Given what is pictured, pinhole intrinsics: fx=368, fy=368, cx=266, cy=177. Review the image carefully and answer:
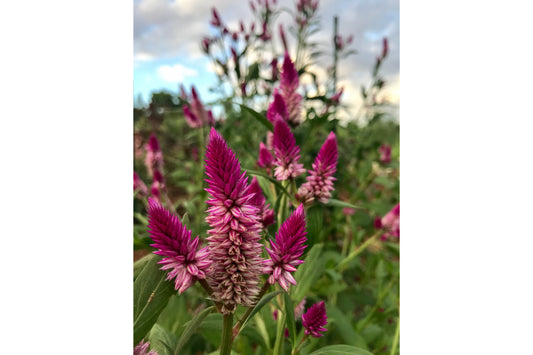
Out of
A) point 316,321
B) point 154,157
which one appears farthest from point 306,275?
point 154,157

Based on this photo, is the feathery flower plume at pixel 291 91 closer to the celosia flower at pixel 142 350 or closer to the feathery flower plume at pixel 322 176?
the feathery flower plume at pixel 322 176

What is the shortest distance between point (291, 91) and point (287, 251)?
50 centimetres

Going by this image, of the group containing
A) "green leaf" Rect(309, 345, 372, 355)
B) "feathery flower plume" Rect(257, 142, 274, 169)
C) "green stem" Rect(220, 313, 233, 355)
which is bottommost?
"green leaf" Rect(309, 345, 372, 355)

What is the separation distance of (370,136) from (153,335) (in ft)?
6.05

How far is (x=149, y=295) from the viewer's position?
1.67ft

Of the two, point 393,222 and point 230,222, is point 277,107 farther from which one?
→ point 393,222

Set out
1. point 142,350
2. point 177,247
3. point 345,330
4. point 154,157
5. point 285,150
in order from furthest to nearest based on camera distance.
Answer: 1. point 154,157
2. point 345,330
3. point 285,150
4. point 142,350
5. point 177,247

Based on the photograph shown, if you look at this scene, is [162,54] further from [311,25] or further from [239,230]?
[239,230]

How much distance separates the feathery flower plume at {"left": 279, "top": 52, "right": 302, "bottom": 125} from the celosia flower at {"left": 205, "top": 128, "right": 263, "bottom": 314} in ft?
1.46

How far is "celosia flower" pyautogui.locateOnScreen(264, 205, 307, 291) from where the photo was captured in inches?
17.1

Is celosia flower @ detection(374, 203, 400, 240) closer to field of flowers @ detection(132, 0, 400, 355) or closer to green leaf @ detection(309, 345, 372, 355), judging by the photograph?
field of flowers @ detection(132, 0, 400, 355)

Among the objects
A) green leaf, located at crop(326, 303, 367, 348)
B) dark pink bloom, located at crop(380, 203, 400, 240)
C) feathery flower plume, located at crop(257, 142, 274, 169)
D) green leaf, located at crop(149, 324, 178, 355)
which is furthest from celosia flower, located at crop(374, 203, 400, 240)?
green leaf, located at crop(149, 324, 178, 355)
